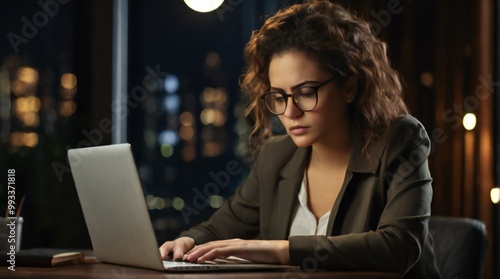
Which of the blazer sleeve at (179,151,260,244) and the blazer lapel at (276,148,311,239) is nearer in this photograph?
the blazer lapel at (276,148,311,239)

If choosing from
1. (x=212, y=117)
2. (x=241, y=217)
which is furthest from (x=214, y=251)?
(x=212, y=117)

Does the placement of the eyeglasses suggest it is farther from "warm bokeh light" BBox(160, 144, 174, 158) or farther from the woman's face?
"warm bokeh light" BBox(160, 144, 174, 158)

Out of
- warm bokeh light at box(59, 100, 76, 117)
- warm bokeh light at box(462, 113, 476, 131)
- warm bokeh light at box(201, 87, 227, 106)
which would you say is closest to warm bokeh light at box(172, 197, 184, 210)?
warm bokeh light at box(201, 87, 227, 106)

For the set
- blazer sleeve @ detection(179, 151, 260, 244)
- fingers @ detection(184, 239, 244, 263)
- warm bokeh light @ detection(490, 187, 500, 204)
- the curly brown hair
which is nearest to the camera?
fingers @ detection(184, 239, 244, 263)

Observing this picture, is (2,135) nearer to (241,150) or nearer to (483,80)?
(241,150)

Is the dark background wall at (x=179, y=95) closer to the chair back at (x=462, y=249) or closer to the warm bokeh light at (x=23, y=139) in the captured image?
the warm bokeh light at (x=23, y=139)

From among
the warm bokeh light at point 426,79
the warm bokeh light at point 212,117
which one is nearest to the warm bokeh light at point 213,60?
the warm bokeh light at point 212,117

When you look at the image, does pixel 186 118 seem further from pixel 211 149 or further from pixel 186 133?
pixel 211 149

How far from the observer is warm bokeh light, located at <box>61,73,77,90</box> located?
3777 millimetres

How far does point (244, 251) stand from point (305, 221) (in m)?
0.51

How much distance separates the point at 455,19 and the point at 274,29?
1.68 m

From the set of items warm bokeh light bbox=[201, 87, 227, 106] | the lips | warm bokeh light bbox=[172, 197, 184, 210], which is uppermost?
warm bokeh light bbox=[201, 87, 227, 106]

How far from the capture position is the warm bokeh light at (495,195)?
3557mm

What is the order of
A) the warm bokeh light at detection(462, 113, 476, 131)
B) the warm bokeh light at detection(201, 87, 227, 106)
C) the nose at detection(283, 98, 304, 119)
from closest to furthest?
the nose at detection(283, 98, 304, 119) < the warm bokeh light at detection(462, 113, 476, 131) < the warm bokeh light at detection(201, 87, 227, 106)
